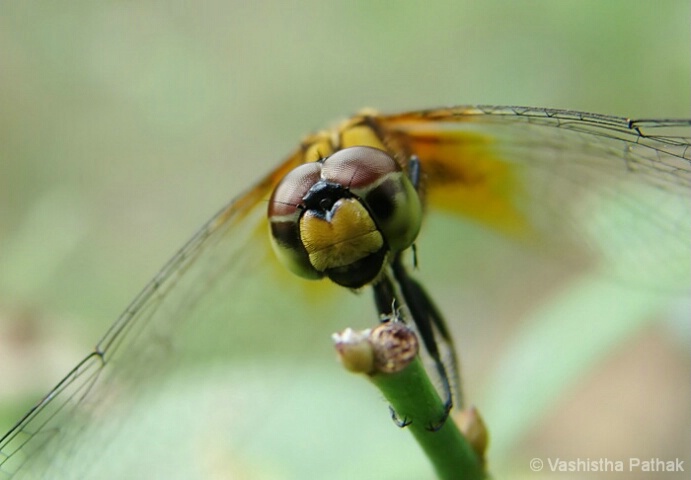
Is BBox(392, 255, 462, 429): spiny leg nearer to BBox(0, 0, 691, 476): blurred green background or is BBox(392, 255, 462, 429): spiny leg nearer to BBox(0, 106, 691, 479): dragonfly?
BBox(0, 106, 691, 479): dragonfly

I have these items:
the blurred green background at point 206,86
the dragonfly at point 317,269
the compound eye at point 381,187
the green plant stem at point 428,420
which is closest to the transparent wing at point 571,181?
the dragonfly at point 317,269

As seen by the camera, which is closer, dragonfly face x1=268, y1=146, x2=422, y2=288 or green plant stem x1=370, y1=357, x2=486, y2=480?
green plant stem x1=370, y1=357, x2=486, y2=480

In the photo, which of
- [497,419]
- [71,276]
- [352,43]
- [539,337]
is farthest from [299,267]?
[352,43]

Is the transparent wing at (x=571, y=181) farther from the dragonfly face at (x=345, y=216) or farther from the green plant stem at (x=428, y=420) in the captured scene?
the green plant stem at (x=428, y=420)

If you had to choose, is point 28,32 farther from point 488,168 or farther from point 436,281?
point 488,168

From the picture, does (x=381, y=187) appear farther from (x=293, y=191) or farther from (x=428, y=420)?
(x=428, y=420)

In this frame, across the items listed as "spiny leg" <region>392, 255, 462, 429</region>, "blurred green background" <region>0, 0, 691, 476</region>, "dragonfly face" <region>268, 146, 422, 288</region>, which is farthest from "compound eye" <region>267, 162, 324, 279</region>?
"blurred green background" <region>0, 0, 691, 476</region>

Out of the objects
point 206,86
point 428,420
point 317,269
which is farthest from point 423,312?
point 206,86

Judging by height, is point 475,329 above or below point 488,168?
below
